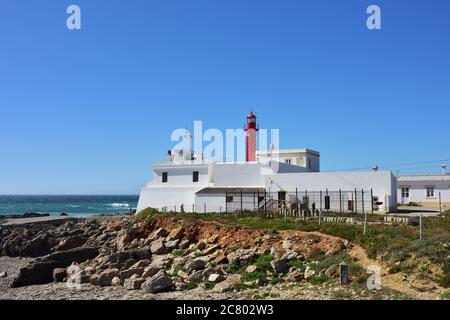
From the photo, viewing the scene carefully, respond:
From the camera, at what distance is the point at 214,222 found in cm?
2917

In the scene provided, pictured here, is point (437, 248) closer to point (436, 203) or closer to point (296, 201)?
point (296, 201)

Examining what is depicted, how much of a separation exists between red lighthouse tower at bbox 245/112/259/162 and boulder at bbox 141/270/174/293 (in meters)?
26.9

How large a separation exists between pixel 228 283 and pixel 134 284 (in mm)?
4137

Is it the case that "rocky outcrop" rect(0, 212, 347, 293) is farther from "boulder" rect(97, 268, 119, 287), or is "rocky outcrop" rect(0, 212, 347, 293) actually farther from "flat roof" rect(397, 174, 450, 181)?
"flat roof" rect(397, 174, 450, 181)

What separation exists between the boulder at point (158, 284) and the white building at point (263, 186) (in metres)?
16.2

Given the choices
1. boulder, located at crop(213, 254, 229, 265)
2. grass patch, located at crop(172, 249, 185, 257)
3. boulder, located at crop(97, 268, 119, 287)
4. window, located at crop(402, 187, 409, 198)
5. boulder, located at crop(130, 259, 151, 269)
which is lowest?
boulder, located at crop(97, 268, 119, 287)

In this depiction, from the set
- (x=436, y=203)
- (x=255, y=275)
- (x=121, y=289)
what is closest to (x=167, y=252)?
(x=121, y=289)

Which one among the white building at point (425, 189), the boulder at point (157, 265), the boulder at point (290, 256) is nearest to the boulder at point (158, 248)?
the boulder at point (157, 265)

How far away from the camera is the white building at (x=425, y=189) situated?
42.3m

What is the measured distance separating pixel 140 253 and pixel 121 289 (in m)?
6.45

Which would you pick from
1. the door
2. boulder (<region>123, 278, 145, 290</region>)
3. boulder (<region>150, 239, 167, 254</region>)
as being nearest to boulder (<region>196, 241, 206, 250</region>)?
boulder (<region>150, 239, 167, 254</region>)

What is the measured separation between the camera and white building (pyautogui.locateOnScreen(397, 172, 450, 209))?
42.3 metres
